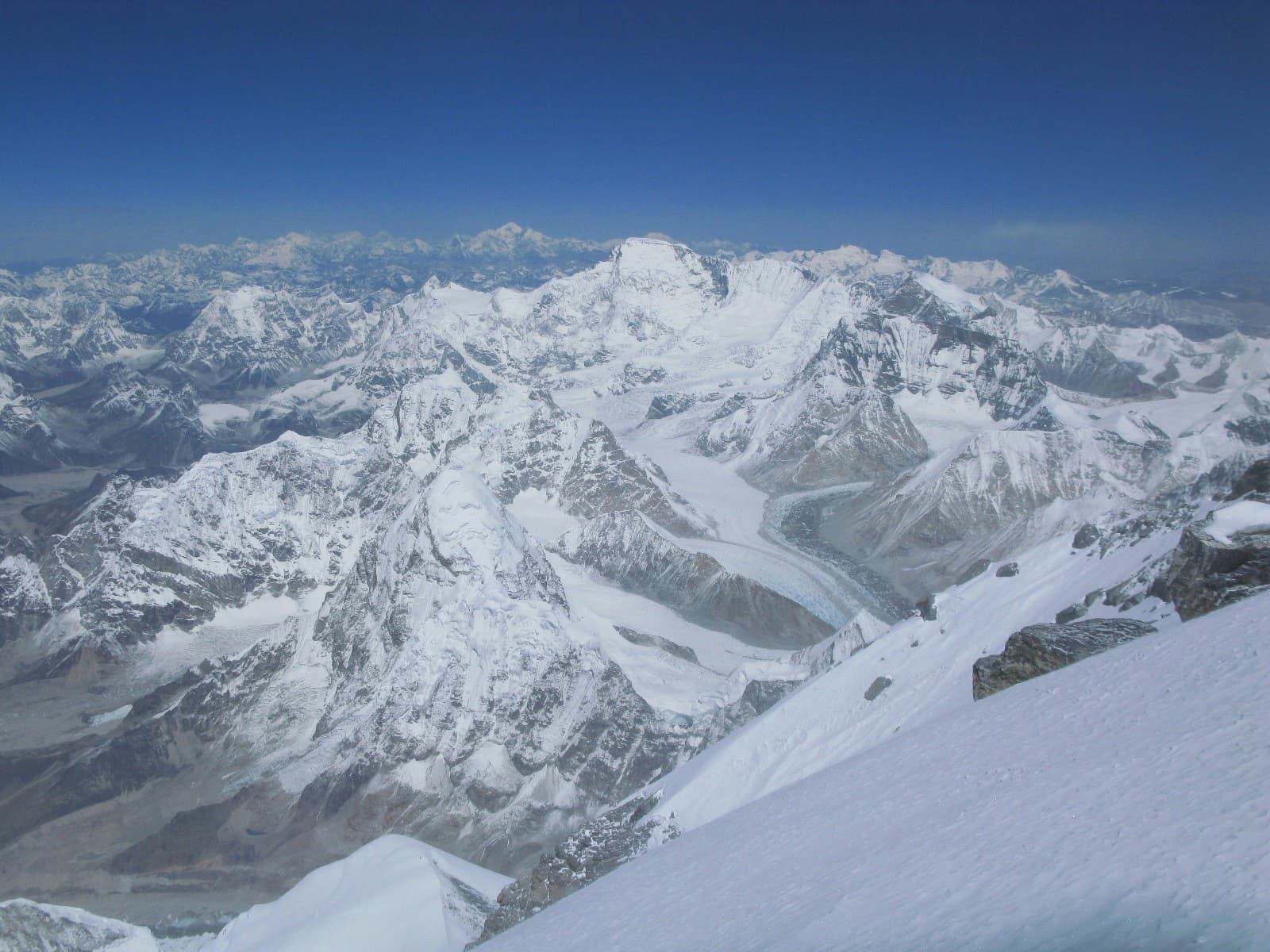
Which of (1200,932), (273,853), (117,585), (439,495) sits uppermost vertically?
(117,585)

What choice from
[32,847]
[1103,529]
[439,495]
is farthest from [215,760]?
[1103,529]

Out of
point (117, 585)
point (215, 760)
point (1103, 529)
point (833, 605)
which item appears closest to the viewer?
point (1103, 529)

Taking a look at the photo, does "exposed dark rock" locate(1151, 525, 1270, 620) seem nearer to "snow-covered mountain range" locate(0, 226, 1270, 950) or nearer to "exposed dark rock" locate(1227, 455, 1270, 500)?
"snow-covered mountain range" locate(0, 226, 1270, 950)

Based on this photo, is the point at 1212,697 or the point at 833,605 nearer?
the point at 1212,697

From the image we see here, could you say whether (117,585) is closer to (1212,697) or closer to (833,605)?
(833,605)

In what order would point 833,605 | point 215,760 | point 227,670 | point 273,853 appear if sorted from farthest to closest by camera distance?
point 833,605 → point 227,670 → point 215,760 → point 273,853

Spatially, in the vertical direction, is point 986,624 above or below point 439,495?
below
